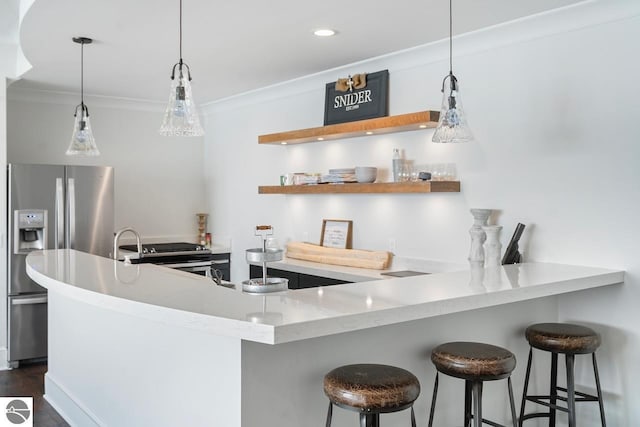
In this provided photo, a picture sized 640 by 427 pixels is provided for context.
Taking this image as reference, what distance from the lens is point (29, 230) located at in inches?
205

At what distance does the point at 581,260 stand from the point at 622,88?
97cm

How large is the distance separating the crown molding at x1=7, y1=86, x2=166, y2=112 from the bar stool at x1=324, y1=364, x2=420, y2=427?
488 centimetres

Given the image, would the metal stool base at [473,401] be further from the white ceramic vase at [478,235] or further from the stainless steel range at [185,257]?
the stainless steel range at [185,257]

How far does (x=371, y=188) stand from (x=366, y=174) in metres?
0.17

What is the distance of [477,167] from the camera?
3895 mm

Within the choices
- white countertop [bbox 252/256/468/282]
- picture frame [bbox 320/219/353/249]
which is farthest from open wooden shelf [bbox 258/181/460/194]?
white countertop [bbox 252/256/468/282]

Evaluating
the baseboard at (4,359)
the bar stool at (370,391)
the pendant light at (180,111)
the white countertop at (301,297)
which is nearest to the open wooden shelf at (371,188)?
the white countertop at (301,297)

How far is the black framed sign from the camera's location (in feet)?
14.7

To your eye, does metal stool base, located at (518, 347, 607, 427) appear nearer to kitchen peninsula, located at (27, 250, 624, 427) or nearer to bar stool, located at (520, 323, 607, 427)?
bar stool, located at (520, 323, 607, 427)

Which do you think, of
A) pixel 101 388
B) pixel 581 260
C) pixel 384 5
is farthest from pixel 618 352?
pixel 101 388

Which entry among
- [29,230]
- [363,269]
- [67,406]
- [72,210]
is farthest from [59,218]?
[363,269]

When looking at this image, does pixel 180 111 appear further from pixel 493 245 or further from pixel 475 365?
pixel 493 245

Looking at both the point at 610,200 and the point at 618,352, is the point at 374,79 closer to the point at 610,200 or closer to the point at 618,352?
the point at 610,200

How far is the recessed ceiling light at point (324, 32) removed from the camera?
3.70 m
